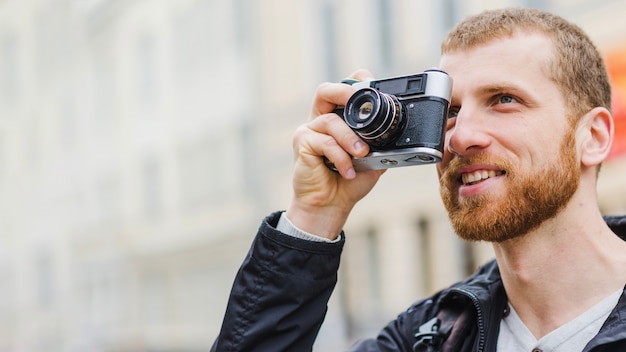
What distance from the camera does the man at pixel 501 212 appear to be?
217 cm

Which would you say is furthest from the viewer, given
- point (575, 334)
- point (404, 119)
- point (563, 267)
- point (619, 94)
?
point (619, 94)

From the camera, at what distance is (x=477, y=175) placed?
7.30 ft

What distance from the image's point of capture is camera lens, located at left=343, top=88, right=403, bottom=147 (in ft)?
7.27

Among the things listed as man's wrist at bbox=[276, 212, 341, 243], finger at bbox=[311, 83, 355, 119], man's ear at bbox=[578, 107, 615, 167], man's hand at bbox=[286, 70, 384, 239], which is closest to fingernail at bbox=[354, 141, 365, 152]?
man's hand at bbox=[286, 70, 384, 239]

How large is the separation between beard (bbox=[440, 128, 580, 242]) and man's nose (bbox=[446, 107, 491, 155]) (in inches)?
1.1

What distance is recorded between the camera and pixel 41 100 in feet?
95.7

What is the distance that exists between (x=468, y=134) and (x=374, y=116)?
0.24 m

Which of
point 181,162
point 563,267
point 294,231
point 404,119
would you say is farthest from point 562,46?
point 181,162

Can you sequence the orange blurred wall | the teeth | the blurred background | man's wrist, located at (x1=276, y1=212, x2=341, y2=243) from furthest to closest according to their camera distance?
the blurred background → the orange blurred wall → man's wrist, located at (x1=276, y1=212, x2=341, y2=243) → the teeth

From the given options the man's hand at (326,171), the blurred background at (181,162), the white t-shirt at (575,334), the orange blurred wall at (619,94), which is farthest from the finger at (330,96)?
the blurred background at (181,162)

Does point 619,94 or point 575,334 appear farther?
point 619,94

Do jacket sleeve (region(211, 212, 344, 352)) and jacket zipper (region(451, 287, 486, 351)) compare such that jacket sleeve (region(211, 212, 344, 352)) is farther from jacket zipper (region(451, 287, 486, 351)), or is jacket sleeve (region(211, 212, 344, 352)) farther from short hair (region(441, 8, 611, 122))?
short hair (region(441, 8, 611, 122))

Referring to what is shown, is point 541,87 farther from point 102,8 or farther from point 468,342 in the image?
point 102,8

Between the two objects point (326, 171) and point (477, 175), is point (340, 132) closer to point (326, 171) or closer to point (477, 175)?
point (326, 171)
